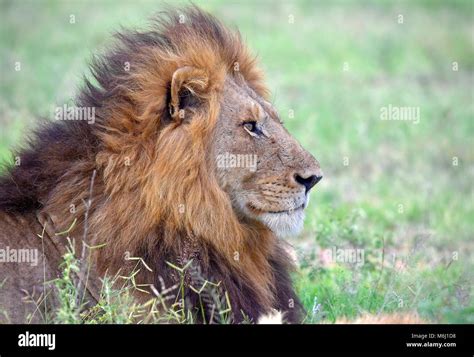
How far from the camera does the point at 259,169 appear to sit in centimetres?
525

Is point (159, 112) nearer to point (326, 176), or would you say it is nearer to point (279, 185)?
point (279, 185)

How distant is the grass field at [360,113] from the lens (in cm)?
655

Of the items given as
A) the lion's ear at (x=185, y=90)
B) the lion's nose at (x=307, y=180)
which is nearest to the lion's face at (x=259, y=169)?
the lion's nose at (x=307, y=180)

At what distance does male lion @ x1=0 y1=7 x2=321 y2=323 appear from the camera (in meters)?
4.97

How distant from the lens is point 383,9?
18.8 meters

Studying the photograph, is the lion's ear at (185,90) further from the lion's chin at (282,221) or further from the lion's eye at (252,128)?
the lion's chin at (282,221)

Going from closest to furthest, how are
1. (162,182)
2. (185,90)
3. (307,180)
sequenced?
(162,182) < (185,90) < (307,180)

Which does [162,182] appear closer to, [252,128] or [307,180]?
[252,128]

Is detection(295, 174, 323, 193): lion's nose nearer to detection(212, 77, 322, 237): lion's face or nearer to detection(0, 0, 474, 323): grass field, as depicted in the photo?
detection(212, 77, 322, 237): lion's face

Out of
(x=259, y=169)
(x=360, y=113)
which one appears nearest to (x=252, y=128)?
(x=259, y=169)

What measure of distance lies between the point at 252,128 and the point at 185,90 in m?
0.43

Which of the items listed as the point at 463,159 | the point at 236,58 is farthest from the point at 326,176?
the point at 236,58
